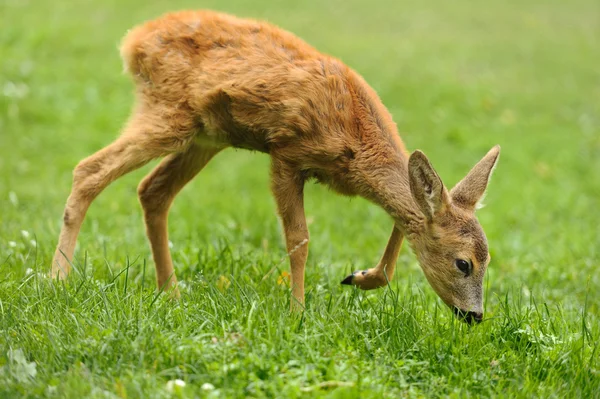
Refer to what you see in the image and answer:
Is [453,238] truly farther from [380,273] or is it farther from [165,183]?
[165,183]

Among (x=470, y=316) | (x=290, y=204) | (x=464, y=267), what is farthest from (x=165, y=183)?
(x=470, y=316)

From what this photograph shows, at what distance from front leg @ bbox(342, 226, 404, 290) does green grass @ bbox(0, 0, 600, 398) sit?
0.10 metres

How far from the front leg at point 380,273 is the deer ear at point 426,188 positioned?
0.50m

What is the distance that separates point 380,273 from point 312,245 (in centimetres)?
234

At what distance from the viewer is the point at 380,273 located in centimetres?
562

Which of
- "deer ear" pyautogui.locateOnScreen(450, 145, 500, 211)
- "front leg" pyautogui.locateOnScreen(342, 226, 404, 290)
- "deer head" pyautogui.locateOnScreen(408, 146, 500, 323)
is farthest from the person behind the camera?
"front leg" pyautogui.locateOnScreen(342, 226, 404, 290)

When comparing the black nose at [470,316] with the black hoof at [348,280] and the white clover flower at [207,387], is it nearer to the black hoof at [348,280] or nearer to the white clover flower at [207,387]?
the black hoof at [348,280]

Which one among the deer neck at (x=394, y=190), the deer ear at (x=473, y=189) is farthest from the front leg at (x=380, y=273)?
the deer ear at (x=473, y=189)

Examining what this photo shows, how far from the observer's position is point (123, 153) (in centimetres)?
571

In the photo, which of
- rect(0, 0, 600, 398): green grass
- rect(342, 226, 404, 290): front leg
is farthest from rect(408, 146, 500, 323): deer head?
rect(342, 226, 404, 290): front leg

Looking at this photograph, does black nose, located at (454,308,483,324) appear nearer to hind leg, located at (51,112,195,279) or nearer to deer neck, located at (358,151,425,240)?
deer neck, located at (358,151,425,240)

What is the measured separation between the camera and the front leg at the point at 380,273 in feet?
18.4

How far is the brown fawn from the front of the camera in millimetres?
5281

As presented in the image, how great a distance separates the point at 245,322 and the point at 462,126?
9532 millimetres
